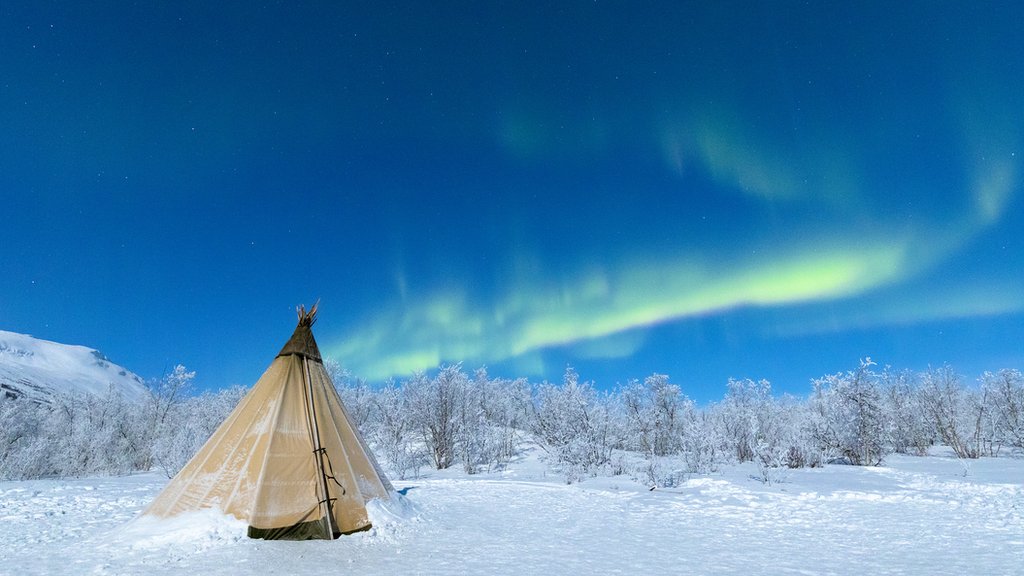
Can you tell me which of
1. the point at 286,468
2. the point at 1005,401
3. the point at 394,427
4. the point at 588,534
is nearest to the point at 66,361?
the point at 394,427

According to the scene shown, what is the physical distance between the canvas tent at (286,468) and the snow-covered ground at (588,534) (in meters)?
0.37

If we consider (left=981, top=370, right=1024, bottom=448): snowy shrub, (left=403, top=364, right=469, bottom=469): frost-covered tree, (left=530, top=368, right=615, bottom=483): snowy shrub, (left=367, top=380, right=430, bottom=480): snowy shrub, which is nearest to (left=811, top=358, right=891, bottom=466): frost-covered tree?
(left=530, top=368, right=615, bottom=483): snowy shrub

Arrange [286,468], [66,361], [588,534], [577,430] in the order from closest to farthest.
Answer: [286,468]
[588,534]
[577,430]
[66,361]

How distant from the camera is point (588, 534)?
33.6ft

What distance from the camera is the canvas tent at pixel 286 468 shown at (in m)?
8.58

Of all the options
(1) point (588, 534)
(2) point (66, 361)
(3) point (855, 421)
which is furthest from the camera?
(2) point (66, 361)

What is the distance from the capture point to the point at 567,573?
23.3 feet

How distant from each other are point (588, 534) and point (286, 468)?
6566 mm

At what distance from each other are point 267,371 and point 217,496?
266 cm

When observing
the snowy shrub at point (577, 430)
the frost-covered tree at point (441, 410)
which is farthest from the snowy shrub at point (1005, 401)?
the frost-covered tree at point (441, 410)

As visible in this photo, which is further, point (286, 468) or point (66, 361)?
point (66, 361)

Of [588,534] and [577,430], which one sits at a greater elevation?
[577,430]

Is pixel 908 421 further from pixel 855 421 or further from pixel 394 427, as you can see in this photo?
pixel 394 427

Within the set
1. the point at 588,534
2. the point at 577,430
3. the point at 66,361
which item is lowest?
the point at 588,534
